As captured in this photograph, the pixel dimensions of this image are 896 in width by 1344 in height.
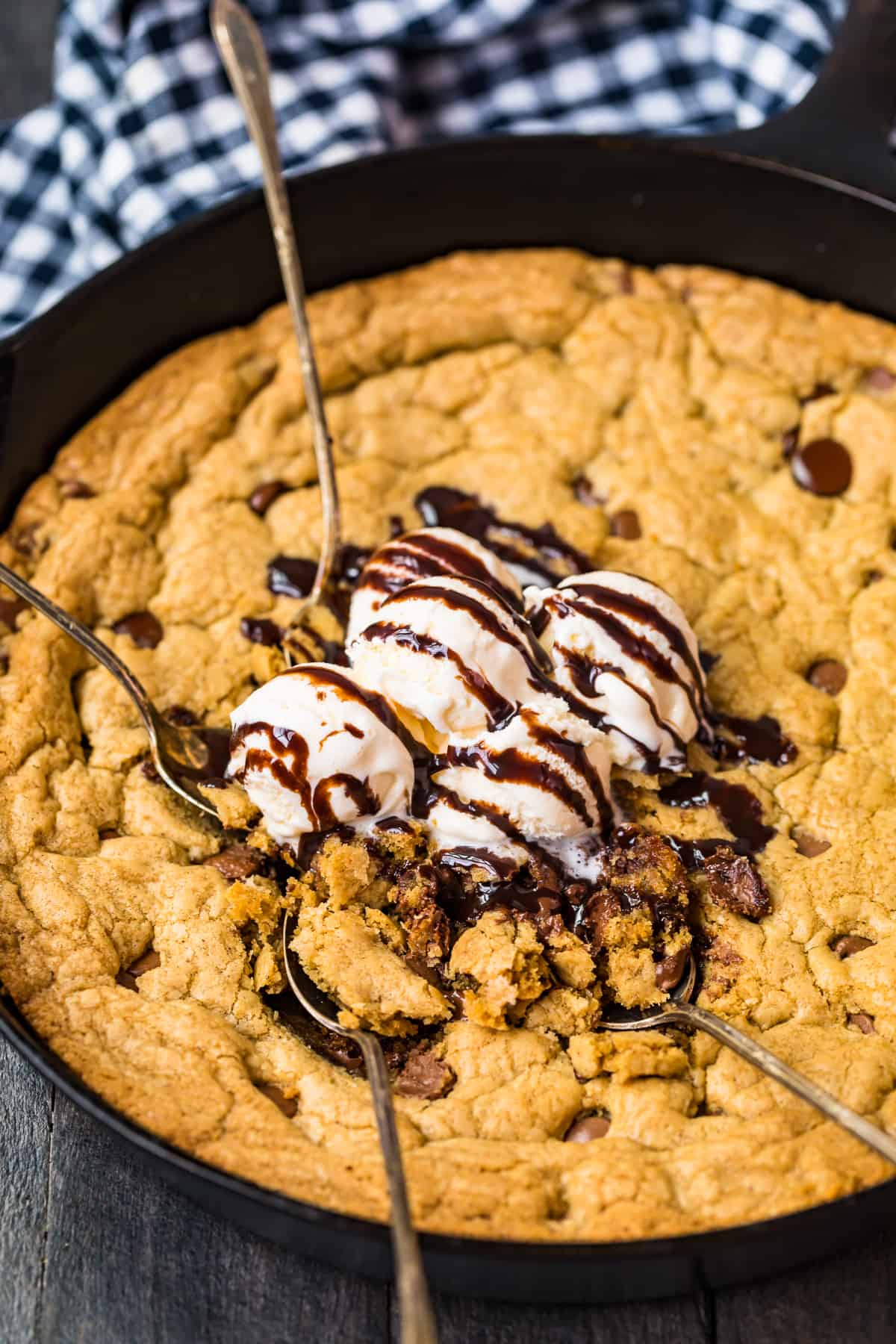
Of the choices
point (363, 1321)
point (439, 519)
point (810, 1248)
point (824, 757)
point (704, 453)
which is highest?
point (704, 453)

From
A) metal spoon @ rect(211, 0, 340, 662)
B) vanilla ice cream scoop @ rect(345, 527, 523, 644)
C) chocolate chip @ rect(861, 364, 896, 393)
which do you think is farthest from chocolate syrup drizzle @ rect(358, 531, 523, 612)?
chocolate chip @ rect(861, 364, 896, 393)

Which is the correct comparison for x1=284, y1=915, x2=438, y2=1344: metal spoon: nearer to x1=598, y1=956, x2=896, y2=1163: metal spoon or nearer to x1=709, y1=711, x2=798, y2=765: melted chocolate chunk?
x1=598, y1=956, x2=896, y2=1163: metal spoon

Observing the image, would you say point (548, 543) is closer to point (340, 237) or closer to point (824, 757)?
point (824, 757)

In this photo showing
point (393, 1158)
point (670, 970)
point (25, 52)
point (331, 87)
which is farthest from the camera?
point (25, 52)

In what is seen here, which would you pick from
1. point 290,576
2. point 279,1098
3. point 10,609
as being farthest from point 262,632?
point 279,1098

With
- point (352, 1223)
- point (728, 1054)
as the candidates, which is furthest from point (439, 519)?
point (352, 1223)

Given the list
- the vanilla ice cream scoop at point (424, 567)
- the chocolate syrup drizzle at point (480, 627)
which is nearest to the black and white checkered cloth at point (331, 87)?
the vanilla ice cream scoop at point (424, 567)

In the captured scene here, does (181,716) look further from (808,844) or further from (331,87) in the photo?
(331,87)
